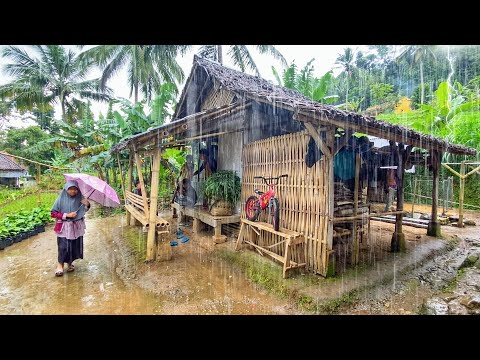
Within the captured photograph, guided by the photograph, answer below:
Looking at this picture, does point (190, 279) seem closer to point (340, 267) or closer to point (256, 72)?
point (340, 267)

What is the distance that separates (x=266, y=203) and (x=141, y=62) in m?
16.4

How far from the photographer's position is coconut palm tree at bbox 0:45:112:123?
18.1 metres

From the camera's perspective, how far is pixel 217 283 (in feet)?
16.4

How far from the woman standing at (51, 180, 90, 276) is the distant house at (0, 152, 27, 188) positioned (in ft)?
71.6

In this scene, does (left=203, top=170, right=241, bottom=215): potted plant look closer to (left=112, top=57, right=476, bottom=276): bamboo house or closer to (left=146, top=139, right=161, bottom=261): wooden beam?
(left=112, top=57, right=476, bottom=276): bamboo house

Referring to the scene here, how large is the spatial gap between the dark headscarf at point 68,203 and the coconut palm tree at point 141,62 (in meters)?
14.9

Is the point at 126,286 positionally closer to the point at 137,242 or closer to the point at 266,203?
the point at 137,242

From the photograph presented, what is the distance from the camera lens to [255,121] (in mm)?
7348

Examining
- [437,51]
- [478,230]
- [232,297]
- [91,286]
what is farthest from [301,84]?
[437,51]

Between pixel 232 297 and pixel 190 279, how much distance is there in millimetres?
1087

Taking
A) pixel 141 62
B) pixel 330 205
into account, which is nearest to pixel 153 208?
pixel 330 205

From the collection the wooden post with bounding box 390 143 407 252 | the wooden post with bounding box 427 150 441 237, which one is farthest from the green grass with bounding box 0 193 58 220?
the wooden post with bounding box 427 150 441 237

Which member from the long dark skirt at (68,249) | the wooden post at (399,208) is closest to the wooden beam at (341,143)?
the wooden post at (399,208)

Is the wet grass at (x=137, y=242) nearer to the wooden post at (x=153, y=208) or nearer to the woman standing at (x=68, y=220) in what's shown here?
the wooden post at (x=153, y=208)
